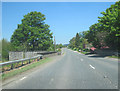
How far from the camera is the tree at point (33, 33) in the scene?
38541 mm

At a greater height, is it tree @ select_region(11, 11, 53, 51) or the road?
tree @ select_region(11, 11, 53, 51)

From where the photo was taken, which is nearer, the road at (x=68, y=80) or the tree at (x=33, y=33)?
the road at (x=68, y=80)

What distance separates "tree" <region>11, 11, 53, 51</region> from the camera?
126ft

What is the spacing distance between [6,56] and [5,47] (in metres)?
1.59

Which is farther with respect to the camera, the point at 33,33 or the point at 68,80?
the point at 33,33

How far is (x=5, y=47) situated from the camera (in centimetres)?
2461

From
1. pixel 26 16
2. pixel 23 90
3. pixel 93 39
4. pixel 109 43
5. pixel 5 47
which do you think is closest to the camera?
pixel 23 90

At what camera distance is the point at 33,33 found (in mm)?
38344

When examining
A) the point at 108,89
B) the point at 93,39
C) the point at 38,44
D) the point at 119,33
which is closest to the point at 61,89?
the point at 108,89

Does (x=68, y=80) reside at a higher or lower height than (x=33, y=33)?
lower

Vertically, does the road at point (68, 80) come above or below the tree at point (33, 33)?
Result: below

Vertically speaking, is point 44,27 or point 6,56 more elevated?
point 44,27

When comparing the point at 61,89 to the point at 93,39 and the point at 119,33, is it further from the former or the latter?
the point at 93,39

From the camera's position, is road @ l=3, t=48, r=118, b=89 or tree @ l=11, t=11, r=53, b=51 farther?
tree @ l=11, t=11, r=53, b=51
